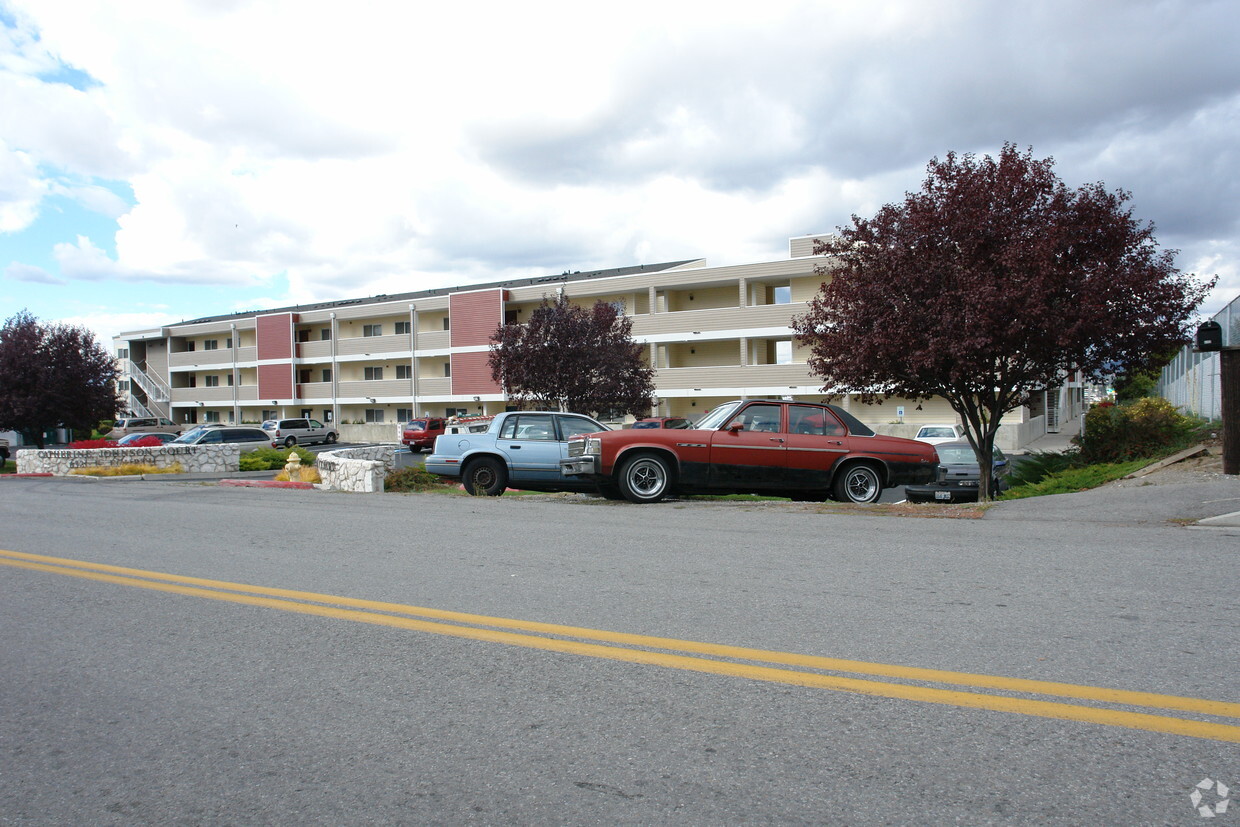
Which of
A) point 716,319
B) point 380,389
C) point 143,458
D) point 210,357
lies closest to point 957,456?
point 143,458

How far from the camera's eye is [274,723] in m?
3.84

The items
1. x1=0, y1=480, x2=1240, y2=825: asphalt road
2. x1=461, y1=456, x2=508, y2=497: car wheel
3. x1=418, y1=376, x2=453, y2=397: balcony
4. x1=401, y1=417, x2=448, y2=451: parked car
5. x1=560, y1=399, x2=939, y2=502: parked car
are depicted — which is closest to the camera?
x1=0, y1=480, x2=1240, y2=825: asphalt road

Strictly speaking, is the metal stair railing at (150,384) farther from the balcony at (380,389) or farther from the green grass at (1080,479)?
the green grass at (1080,479)

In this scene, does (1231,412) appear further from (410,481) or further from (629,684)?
(410,481)

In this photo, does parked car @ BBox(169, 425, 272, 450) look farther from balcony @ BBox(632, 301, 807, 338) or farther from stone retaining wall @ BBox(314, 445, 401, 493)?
balcony @ BBox(632, 301, 807, 338)

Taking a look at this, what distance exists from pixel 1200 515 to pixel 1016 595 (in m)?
4.72

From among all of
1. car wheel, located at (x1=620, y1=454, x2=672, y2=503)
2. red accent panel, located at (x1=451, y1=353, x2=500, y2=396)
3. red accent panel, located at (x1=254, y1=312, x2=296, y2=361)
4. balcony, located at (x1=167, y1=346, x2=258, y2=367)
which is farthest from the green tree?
car wheel, located at (x1=620, y1=454, x2=672, y2=503)

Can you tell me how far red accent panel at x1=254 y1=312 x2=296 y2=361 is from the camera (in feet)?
185

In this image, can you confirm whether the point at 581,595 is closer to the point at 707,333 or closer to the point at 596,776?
the point at 596,776

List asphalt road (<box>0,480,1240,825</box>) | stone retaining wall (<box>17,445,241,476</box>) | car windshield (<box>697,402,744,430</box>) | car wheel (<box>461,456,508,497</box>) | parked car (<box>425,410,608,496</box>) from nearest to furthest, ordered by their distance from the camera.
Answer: asphalt road (<box>0,480,1240,825</box>)
car windshield (<box>697,402,744,430</box>)
parked car (<box>425,410,608,496</box>)
car wheel (<box>461,456,508,497</box>)
stone retaining wall (<box>17,445,241,476</box>)

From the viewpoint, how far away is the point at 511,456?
14328 mm

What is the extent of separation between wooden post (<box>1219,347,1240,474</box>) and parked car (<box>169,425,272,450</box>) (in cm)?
2861

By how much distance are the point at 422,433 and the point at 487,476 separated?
82.2ft

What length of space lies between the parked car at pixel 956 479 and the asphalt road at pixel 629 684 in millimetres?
6843
